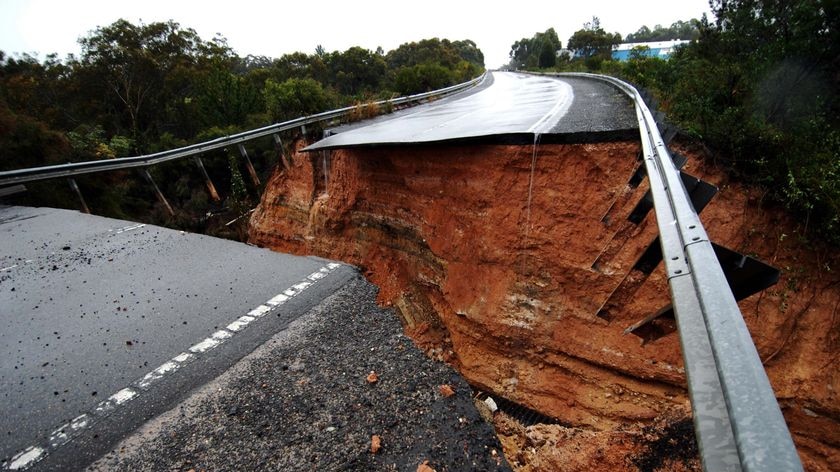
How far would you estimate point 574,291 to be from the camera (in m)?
5.48

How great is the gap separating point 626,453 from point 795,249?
3.34 m

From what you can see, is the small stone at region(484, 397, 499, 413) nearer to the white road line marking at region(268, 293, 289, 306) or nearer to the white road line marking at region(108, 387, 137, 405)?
the white road line marking at region(268, 293, 289, 306)

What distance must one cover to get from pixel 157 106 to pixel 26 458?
28898 millimetres

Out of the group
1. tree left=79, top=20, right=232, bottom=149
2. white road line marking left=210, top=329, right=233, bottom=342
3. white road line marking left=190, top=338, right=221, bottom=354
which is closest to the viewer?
white road line marking left=190, top=338, right=221, bottom=354

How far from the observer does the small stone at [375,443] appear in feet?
7.16

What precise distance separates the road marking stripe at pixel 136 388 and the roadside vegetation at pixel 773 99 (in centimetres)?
582

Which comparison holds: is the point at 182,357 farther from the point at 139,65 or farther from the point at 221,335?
the point at 139,65

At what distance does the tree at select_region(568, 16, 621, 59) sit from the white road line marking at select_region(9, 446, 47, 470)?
53.3 meters

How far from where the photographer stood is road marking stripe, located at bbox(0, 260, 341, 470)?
2.16m

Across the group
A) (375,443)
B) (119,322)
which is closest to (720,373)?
(375,443)

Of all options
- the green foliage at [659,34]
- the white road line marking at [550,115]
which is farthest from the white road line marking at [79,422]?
the green foliage at [659,34]

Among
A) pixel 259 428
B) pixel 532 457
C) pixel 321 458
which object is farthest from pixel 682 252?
pixel 532 457

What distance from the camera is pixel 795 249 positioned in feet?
15.5

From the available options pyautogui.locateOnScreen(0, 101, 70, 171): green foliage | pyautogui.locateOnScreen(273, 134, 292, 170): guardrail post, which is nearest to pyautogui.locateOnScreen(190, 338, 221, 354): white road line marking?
pyautogui.locateOnScreen(273, 134, 292, 170): guardrail post
